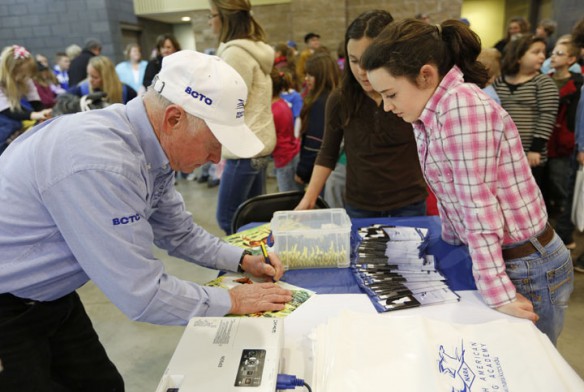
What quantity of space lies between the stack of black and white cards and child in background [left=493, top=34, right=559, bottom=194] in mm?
2059

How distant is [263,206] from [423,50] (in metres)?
1.09

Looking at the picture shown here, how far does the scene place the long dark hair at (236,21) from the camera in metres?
2.03

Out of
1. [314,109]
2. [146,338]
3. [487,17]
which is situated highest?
[487,17]

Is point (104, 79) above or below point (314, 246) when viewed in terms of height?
above

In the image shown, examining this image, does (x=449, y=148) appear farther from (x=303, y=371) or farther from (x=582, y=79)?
(x=582, y=79)

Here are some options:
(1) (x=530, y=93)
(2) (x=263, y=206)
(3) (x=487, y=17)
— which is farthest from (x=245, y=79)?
(3) (x=487, y=17)

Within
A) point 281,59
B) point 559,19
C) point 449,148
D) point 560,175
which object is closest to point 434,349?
point 449,148

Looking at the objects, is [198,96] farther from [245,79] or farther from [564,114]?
[564,114]

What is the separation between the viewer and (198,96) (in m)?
0.92

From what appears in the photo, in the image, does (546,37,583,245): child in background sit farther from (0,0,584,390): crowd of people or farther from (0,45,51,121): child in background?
(0,45,51,121): child in background

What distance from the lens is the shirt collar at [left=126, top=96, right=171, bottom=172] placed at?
97 cm

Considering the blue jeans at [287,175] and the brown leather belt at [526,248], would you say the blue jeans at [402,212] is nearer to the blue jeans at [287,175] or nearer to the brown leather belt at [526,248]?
the brown leather belt at [526,248]

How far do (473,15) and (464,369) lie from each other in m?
12.5

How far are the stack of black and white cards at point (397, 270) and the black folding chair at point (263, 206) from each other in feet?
1.98
